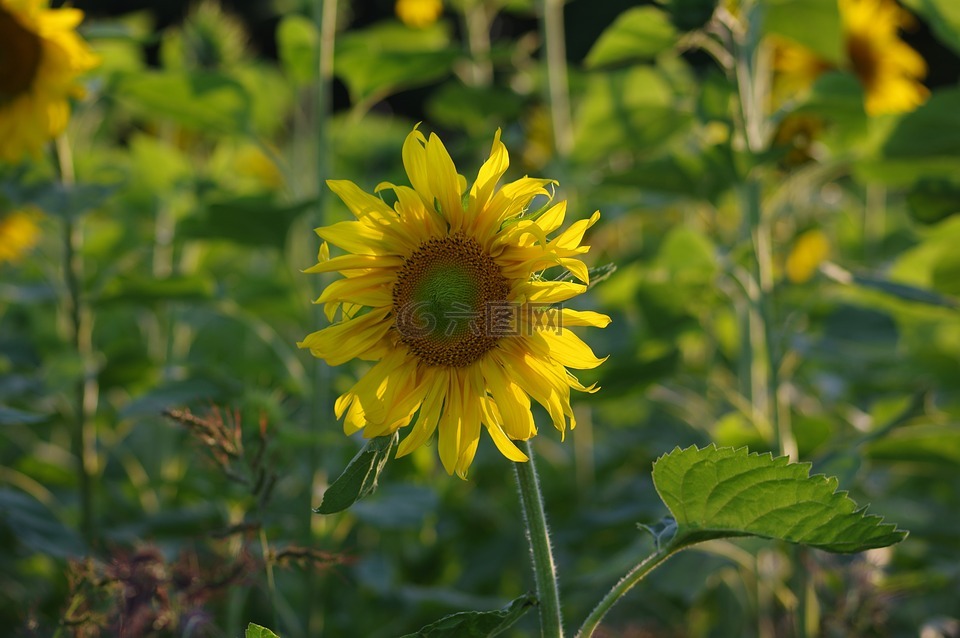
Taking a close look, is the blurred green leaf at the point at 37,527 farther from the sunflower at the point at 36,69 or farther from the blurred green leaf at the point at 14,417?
the sunflower at the point at 36,69

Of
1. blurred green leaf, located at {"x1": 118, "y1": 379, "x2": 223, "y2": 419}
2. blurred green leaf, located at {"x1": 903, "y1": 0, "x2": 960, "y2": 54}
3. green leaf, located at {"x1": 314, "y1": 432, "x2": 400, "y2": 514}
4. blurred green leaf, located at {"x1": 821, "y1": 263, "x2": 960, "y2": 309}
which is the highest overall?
blurred green leaf, located at {"x1": 903, "y1": 0, "x2": 960, "y2": 54}

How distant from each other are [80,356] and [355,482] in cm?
100

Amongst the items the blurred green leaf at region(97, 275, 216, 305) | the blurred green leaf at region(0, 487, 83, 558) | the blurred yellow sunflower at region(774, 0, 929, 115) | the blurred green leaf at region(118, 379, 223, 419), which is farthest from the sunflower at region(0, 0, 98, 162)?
the blurred yellow sunflower at region(774, 0, 929, 115)

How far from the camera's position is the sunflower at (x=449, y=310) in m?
0.88

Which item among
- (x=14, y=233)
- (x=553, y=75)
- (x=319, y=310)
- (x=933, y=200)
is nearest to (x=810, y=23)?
(x=933, y=200)

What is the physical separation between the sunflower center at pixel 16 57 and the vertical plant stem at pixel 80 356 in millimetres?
130

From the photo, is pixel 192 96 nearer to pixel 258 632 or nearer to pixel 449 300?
pixel 449 300

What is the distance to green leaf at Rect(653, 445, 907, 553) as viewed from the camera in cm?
79

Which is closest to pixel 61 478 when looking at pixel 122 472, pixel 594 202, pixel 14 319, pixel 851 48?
pixel 122 472

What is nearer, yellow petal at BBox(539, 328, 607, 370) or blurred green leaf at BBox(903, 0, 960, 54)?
yellow petal at BBox(539, 328, 607, 370)

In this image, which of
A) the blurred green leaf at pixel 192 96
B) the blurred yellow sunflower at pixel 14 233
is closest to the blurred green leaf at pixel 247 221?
the blurred green leaf at pixel 192 96

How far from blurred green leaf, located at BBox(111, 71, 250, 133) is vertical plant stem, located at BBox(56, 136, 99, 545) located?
0.18 metres

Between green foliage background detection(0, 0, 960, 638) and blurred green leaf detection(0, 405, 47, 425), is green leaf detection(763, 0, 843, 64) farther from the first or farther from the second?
blurred green leaf detection(0, 405, 47, 425)

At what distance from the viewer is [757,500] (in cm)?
82
